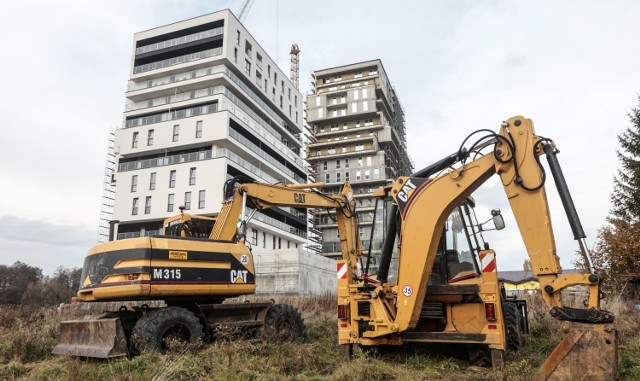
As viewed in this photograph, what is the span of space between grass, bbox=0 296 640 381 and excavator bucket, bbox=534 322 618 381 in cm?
67

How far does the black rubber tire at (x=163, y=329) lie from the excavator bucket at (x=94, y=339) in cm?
26

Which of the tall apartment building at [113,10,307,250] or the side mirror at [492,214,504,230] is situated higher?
the tall apartment building at [113,10,307,250]

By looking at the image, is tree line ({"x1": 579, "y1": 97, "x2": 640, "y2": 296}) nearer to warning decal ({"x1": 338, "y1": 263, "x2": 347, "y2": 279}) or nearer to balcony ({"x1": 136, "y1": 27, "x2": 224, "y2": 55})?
warning decal ({"x1": 338, "y1": 263, "x2": 347, "y2": 279})

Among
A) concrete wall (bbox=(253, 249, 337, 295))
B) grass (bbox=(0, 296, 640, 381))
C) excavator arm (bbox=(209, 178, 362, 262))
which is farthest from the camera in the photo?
concrete wall (bbox=(253, 249, 337, 295))

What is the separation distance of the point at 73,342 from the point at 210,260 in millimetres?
2967

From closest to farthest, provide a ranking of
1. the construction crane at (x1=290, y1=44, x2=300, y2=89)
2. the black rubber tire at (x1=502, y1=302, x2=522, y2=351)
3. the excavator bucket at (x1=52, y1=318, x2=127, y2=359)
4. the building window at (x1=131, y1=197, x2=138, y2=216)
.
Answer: the black rubber tire at (x1=502, y1=302, x2=522, y2=351), the excavator bucket at (x1=52, y1=318, x2=127, y2=359), the building window at (x1=131, y1=197, x2=138, y2=216), the construction crane at (x1=290, y1=44, x2=300, y2=89)

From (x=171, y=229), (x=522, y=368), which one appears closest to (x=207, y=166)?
(x=171, y=229)

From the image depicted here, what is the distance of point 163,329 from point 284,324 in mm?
Result: 3040

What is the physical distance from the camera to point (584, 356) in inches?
216

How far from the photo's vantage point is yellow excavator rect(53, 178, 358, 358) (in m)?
9.02

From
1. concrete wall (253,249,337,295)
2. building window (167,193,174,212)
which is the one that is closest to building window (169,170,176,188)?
building window (167,193,174,212)

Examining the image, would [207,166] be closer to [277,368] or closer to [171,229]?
[171,229]

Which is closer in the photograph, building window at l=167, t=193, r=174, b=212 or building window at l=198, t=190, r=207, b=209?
building window at l=198, t=190, r=207, b=209

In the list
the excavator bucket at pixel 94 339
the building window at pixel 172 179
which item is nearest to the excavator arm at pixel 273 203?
the excavator bucket at pixel 94 339
